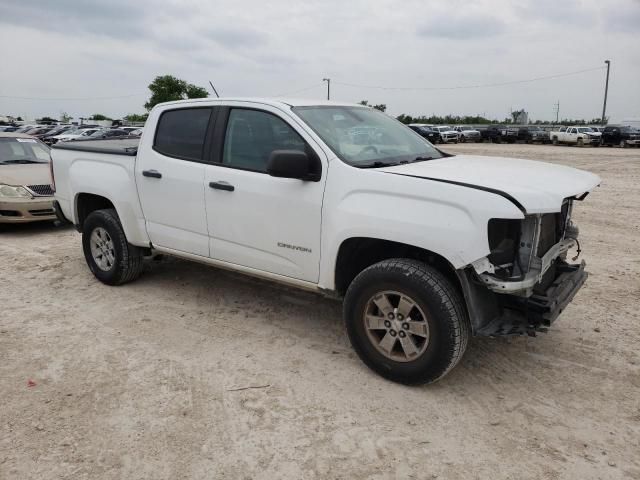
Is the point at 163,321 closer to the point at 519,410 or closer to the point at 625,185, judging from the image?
the point at 519,410

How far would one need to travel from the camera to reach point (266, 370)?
3662 mm

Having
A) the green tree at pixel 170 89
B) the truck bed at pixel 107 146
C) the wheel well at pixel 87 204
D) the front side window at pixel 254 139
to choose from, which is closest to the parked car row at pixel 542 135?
the truck bed at pixel 107 146

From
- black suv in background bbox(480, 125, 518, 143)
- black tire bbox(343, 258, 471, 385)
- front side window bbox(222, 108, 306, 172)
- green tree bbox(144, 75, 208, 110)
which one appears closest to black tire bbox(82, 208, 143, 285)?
front side window bbox(222, 108, 306, 172)

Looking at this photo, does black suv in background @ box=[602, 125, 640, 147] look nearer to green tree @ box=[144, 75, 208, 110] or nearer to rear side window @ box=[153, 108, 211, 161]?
rear side window @ box=[153, 108, 211, 161]

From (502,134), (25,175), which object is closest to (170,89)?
(502,134)

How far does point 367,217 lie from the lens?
337 cm

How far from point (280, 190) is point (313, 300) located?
1521 millimetres

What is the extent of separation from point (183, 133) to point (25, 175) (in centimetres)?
510

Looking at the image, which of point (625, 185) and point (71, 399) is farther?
point (625, 185)

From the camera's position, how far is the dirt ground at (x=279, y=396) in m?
2.72

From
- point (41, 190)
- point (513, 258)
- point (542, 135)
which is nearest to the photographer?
point (513, 258)

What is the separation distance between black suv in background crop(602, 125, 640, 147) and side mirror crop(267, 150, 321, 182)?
34587 millimetres

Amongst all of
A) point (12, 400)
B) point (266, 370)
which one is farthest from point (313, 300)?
point (12, 400)

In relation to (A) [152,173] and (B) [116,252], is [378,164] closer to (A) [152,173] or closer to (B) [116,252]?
(A) [152,173]
